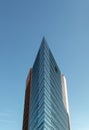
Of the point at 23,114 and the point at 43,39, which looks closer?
the point at 43,39

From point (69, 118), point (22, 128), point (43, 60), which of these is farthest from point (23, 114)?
point (43, 60)

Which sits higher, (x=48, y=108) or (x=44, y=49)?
(x=44, y=49)

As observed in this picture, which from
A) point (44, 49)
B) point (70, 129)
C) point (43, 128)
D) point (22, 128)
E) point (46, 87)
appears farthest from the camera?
point (70, 129)

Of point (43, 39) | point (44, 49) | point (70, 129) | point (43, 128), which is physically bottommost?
point (43, 128)

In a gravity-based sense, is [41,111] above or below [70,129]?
below

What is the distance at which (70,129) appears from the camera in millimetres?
94562

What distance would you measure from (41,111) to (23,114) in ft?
140

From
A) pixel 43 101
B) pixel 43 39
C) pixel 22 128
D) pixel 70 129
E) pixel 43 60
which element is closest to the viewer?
pixel 43 101

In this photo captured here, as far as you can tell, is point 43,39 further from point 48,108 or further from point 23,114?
point 23,114

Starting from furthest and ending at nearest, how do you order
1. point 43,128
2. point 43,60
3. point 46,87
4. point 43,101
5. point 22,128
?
point 22,128, point 43,60, point 46,87, point 43,101, point 43,128

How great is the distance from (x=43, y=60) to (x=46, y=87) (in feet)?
36.3

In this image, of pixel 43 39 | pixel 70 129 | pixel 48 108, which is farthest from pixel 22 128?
pixel 43 39

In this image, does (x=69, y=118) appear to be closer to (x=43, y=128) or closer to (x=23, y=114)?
(x=23, y=114)

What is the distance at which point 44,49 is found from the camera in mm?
66875
